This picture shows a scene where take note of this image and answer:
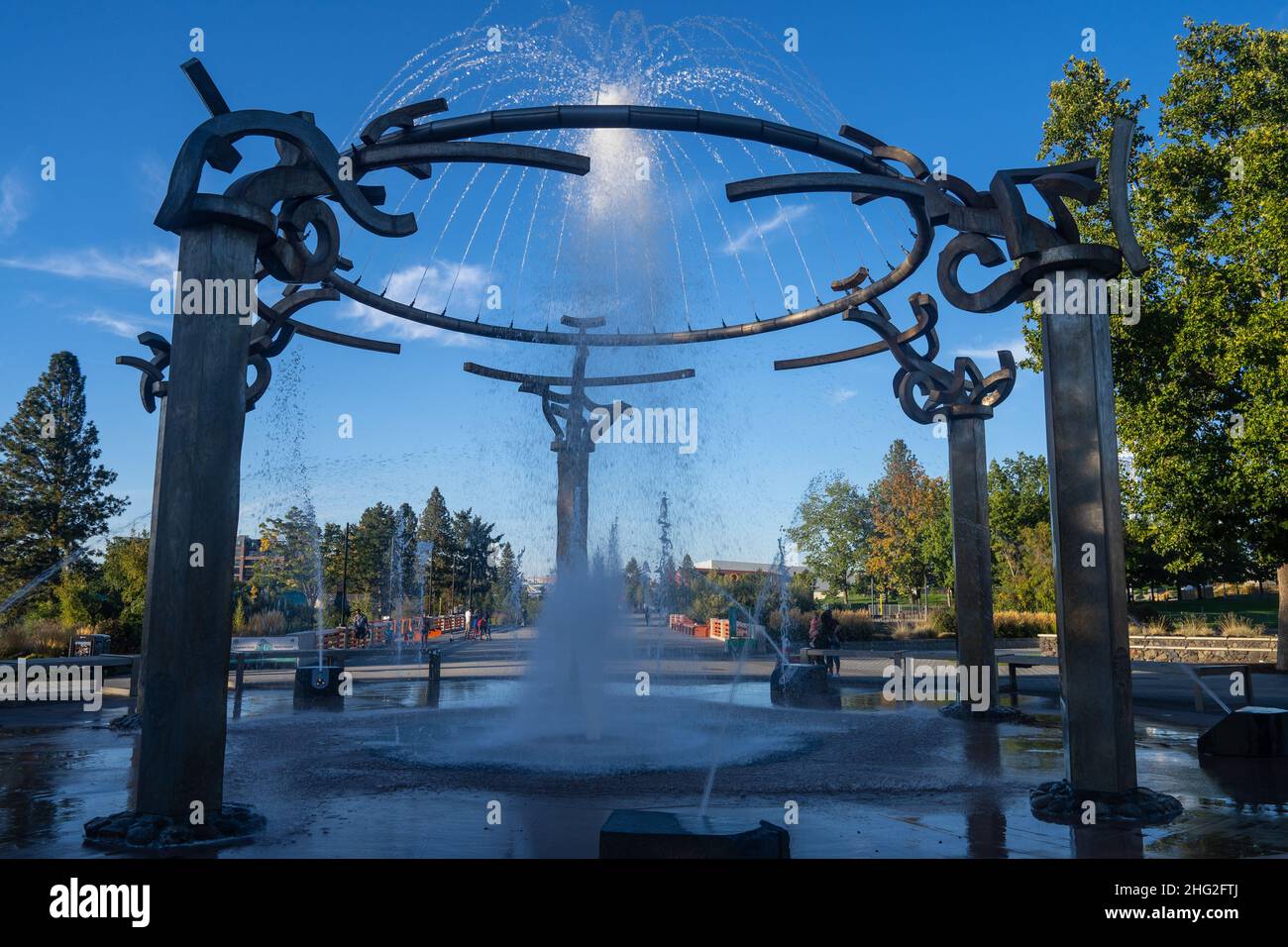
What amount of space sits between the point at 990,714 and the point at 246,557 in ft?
203

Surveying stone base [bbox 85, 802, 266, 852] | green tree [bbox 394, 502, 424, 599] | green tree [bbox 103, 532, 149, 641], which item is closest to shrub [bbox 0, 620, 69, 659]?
green tree [bbox 103, 532, 149, 641]

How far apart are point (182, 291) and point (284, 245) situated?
43.2 inches

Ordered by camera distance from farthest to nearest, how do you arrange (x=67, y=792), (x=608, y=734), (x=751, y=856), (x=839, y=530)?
(x=839, y=530) < (x=608, y=734) < (x=67, y=792) < (x=751, y=856)

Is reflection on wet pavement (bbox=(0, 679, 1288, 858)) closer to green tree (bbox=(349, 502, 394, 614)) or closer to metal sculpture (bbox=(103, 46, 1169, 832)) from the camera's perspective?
metal sculpture (bbox=(103, 46, 1169, 832))

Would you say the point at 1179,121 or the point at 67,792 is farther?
the point at 1179,121

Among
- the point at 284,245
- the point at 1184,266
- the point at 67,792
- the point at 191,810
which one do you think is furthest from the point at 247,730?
the point at 1184,266

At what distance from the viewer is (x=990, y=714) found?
12.0m

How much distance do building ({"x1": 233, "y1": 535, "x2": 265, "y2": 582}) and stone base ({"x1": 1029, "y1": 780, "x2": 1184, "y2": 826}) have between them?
2019 inches

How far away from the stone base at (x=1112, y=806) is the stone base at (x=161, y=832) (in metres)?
5.54

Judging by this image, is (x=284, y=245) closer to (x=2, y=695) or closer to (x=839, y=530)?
(x=2, y=695)

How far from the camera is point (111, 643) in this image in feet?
82.0

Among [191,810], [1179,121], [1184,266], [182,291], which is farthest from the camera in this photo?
[1179,121]

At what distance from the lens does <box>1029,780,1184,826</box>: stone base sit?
239 inches

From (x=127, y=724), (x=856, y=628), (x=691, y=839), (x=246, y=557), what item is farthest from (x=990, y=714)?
(x=246, y=557)
